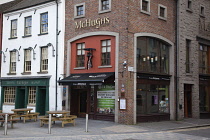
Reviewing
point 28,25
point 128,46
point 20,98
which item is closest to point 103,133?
point 128,46

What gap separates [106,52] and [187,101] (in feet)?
27.9

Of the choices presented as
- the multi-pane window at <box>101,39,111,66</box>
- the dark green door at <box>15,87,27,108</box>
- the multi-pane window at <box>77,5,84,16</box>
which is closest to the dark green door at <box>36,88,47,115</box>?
the dark green door at <box>15,87,27,108</box>

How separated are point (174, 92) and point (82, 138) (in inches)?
424

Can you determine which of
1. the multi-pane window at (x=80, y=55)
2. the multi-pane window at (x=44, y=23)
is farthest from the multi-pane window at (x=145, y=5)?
the multi-pane window at (x=44, y=23)

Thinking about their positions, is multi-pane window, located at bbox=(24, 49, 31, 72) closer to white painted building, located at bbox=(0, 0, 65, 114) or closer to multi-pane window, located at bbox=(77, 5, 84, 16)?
white painted building, located at bbox=(0, 0, 65, 114)

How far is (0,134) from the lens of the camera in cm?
1352

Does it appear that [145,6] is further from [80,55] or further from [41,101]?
[41,101]

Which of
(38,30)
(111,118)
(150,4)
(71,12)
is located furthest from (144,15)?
(38,30)

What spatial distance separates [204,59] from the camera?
2489 cm

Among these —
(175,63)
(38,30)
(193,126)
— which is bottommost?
(193,126)

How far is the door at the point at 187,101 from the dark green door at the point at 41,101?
11324 mm

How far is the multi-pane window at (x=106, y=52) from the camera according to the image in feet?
63.3

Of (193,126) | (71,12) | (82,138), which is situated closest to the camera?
(82,138)

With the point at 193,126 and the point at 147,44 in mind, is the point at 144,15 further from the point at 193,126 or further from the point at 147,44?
the point at 193,126
